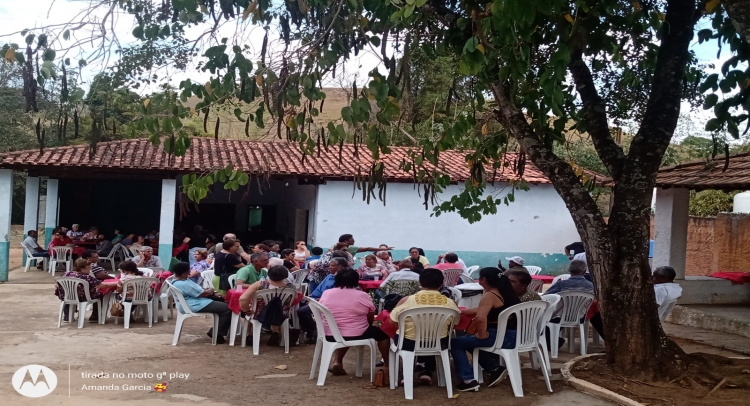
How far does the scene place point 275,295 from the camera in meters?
7.45

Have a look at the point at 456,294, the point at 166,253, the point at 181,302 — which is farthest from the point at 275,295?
the point at 166,253

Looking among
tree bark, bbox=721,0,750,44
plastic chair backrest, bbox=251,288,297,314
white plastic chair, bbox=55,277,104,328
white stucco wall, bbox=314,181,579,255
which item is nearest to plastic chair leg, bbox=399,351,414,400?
plastic chair backrest, bbox=251,288,297,314

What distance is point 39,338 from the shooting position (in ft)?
26.1

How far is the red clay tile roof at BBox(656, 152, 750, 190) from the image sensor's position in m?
9.13

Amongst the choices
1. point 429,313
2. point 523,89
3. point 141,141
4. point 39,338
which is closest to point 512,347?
point 429,313

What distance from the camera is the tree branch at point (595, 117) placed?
6277 millimetres

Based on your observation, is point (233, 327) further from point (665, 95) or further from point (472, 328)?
point (665, 95)

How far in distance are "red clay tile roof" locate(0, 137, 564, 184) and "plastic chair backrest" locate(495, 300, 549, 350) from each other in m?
8.03

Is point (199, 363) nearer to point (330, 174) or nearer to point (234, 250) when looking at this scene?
point (234, 250)

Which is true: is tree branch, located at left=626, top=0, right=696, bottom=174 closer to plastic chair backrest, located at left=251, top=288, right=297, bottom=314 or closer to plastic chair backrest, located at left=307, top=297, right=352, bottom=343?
plastic chair backrest, located at left=307, top=297, right=352, bottom=343

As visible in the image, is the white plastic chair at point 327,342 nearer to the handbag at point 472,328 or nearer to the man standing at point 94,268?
the handbag at point 472,328

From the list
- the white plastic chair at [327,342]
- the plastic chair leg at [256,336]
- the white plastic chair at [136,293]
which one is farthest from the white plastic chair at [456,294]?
the white plastic chair at [136,293]

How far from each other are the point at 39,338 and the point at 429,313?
5.04 metres

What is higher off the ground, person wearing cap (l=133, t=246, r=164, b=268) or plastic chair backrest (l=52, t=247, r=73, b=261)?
person wearing cap (l=133, t=246, r=164, b=268)
